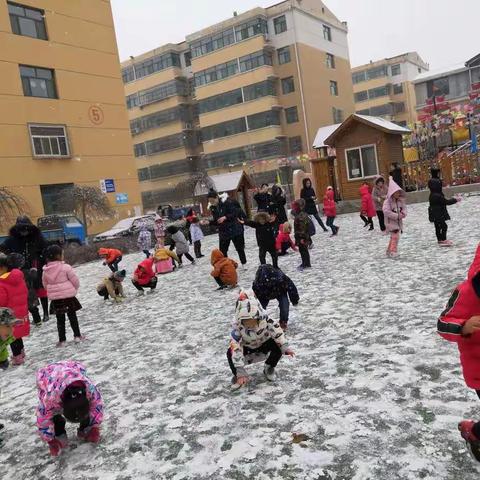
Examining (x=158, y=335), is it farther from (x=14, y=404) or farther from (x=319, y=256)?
(x=319, y=256)

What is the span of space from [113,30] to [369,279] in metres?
31.2

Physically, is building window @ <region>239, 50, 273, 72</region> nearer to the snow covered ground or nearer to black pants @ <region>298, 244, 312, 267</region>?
black pants @ <region>298, 244, 312, 267</region>

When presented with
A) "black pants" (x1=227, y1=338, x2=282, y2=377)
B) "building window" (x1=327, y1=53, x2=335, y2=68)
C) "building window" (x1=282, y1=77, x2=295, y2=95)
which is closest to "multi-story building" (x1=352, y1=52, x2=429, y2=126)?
"building window" (x1=327, y1=53, x2=335, y2=68)

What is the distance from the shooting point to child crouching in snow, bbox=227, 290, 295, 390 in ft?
13.3

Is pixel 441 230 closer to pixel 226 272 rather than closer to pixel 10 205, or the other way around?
pixel 226 272

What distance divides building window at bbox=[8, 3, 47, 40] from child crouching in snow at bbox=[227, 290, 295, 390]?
2891 cm

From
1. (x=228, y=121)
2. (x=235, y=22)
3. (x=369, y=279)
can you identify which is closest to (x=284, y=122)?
(x=228, y=121)

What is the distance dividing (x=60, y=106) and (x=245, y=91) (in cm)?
2609

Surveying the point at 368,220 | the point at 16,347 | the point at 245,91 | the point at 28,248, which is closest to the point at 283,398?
the point at 16,347

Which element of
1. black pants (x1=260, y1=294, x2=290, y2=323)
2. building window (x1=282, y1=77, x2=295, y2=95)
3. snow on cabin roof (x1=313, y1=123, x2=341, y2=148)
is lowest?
black pants (x1=260, y1=294, x2=290, y2=323)

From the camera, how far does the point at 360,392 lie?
12.4ft

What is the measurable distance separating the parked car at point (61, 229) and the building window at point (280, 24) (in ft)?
121

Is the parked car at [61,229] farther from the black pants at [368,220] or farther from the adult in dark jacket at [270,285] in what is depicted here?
the adult in dark jacket at [270,285]

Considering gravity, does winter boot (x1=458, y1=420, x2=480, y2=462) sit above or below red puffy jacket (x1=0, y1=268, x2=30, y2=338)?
below
